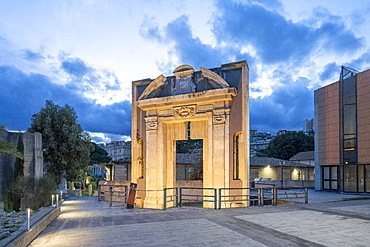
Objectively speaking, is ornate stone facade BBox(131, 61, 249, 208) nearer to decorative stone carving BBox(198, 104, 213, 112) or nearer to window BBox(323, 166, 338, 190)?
decorative stone carving BBox(198, 104, 213, 112)

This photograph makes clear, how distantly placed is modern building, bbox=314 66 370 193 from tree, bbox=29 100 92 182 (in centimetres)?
1975

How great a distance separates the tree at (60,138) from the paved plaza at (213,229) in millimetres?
14767

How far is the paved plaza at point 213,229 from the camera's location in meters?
7.60

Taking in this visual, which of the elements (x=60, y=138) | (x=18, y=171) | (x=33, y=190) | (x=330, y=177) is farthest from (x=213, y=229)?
(x=330, y=177)

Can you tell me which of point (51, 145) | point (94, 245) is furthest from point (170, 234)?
point (51, 145)

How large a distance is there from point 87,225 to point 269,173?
1218 inches

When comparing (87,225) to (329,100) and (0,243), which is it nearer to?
(0,243)

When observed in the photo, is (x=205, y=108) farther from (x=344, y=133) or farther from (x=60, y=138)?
(x=60, y=138)

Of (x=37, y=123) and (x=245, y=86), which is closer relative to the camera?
(x=245, y=86)

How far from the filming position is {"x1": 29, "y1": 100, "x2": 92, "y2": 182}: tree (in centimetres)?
2508

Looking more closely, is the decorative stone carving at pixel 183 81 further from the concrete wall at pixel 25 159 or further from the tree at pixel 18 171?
the tree at pixel 18 171

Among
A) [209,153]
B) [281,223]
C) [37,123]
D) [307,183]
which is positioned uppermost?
[37,123]

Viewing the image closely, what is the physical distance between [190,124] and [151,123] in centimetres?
195

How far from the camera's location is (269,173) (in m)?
38.1
